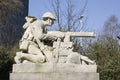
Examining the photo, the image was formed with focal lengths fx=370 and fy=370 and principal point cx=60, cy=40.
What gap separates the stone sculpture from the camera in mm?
10234

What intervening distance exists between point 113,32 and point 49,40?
23.3 m

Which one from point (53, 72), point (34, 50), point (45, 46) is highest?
point (45, 46)

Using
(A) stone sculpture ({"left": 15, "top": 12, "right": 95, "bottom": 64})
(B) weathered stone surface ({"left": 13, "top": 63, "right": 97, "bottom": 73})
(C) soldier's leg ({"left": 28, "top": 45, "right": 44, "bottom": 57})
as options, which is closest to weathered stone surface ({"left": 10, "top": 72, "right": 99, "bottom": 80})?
(B) weathered stone surface ({"left": 13, "top": 63, "right": 97, "bottom": 73})

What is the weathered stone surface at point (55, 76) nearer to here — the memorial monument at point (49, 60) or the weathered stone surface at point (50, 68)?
the memorial monument at point (49, 60)

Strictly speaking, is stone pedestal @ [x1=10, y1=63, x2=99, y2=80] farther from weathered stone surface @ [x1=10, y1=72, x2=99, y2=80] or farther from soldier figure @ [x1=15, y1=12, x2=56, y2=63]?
soldier figure @ [x1=15, y1=12, x2=56, y2=63]

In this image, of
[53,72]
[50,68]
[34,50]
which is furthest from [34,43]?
[53,72]

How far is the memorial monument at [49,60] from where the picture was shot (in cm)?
1005

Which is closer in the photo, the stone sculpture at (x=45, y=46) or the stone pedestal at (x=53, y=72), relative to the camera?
the stone pedestal at (x=53, y=72)

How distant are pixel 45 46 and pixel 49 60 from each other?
1.51 feet

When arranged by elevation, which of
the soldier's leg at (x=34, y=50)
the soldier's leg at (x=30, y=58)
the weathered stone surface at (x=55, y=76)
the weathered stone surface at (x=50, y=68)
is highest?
the soldier's leg at (x=34, y=50)

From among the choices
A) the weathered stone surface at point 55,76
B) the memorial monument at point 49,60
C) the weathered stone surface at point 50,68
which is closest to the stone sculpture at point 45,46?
the memorial monument at point 49,60

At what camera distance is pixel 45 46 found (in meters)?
10.4

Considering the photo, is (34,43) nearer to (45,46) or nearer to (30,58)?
(45,46)

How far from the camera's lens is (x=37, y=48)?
10.4 meters
